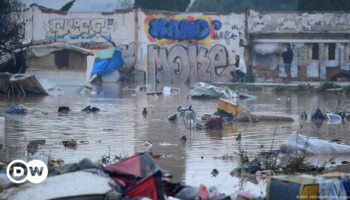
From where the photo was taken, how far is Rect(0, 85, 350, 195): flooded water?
1312cm

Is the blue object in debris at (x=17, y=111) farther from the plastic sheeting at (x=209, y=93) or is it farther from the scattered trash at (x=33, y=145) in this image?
the plastic sheeting at (x=209, y=93)

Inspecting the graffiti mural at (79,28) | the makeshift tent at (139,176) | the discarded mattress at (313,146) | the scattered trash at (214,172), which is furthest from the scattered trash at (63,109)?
the graffiti mural at (79,28)

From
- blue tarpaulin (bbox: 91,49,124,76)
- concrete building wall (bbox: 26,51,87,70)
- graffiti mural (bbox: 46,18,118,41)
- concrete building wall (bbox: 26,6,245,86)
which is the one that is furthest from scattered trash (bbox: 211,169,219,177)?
graffiti mural (bbox: 46,18,118,41)

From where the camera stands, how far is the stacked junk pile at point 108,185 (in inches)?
339

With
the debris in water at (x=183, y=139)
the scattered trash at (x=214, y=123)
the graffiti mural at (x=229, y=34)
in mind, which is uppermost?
the graffiti mural at (x=229, y=34)

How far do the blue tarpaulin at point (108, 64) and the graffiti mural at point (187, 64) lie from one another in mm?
1957

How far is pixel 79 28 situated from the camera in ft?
164

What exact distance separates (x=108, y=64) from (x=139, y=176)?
38139 mm

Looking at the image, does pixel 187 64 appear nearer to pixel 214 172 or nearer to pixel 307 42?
pixel 307 42

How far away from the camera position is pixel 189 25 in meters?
49.2

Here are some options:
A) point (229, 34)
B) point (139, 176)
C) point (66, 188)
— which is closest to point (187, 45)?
point (229, 34)

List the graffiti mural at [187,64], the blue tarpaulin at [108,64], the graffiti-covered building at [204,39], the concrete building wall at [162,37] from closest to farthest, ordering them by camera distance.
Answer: the blue tarpaulin at [108,64] < the graffiti-covered building at [204,39] < the graffiti mural at [187,64] < the concrete building wall at [162,37]

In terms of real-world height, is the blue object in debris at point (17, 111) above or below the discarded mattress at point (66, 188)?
above

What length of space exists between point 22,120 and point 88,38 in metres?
29.2
